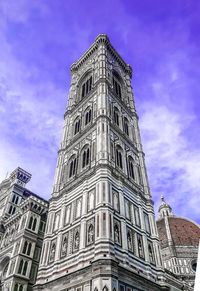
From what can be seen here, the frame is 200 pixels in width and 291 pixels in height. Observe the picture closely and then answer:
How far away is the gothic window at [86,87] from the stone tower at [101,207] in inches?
25.6

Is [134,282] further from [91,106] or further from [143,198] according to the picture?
[91,106]

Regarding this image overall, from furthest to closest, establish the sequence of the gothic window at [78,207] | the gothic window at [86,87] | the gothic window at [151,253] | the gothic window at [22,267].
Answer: the gothic window at [86,87] < the gothic window at [22,267] < the gothic window at [78,207] < the gothic window at [151,253]

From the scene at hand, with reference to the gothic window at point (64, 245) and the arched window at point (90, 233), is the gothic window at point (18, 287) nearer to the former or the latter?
the gothic window at point (64, 245)

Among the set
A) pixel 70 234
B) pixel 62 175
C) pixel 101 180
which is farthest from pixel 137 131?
pixel 70 234

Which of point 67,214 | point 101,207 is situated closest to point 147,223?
point 101,207

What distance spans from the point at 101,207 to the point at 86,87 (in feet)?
77.2

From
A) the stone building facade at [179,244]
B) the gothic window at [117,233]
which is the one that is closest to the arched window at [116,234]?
the gothic window at [117,233]

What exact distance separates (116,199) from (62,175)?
8.58 m

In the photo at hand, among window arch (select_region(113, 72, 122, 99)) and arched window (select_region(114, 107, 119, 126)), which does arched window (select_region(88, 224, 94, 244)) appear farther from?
window arch (select_region(113, 72, 122, 99))

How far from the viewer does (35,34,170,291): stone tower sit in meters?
18.5

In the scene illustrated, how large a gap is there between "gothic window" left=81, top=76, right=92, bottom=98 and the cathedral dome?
40.2 metres

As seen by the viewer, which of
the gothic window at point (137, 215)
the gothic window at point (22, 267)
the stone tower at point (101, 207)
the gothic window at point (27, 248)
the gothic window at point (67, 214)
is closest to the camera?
the stone tower at point (101, 207)

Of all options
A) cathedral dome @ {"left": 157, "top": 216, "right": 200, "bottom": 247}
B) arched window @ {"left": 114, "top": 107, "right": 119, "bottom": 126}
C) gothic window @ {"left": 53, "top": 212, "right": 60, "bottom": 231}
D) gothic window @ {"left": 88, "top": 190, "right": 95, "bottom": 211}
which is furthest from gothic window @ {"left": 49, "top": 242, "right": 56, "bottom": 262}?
cathedral dome @ {"left": 157, "top": 216, "right": 200, "bottom": 247}

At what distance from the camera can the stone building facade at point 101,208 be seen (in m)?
18.5
